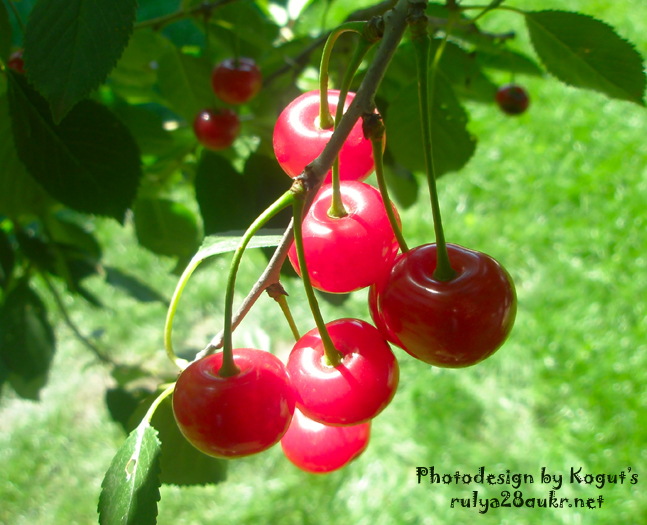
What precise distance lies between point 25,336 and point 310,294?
1142mm

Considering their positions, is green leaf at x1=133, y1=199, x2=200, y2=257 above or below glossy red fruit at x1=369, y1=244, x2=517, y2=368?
below

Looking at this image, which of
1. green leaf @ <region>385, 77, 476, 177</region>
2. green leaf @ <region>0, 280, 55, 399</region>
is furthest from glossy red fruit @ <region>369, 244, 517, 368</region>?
green leaf @ <region>0, 280, 55, 399</region>

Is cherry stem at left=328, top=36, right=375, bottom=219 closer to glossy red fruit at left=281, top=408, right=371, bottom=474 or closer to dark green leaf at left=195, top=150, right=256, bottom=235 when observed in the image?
glossy red fruit at left=281, top=408, right=371, bottom=474

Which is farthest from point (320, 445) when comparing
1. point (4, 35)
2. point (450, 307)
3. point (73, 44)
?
point (4, 35)

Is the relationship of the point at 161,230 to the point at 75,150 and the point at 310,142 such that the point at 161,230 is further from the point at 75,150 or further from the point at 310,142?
the point at 310,142

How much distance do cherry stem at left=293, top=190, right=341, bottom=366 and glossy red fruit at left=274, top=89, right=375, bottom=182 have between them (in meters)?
0.12

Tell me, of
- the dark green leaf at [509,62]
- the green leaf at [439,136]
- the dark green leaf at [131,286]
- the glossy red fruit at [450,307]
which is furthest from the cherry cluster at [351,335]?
the dark green leaf at [131,286]

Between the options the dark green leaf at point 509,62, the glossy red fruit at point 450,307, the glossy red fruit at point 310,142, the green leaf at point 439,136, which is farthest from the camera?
the dark green leaf at point 509,62

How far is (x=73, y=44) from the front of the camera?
64 cm

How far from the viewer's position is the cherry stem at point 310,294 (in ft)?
1.75

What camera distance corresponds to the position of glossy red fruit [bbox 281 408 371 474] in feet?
2.33

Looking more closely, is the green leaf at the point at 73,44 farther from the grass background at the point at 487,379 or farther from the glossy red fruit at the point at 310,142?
the grass background at the point at 487,379

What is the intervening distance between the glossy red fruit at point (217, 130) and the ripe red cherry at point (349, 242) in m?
0.55

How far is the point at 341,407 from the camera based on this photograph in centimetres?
57
